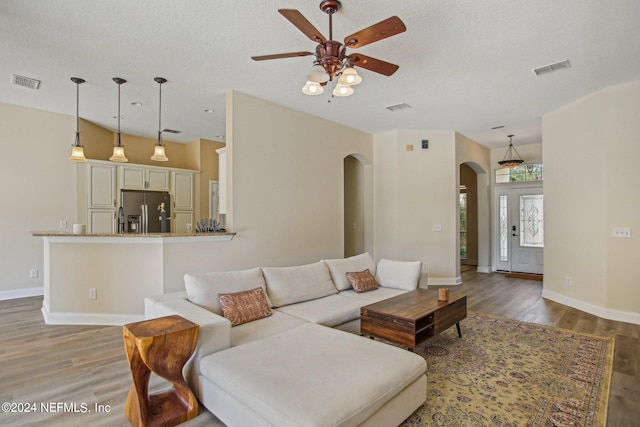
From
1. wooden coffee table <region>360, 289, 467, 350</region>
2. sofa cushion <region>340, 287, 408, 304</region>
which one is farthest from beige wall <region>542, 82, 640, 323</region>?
sofa cushion <region>340, 287, 408, 304</region>

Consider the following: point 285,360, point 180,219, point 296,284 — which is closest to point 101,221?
point 180,219

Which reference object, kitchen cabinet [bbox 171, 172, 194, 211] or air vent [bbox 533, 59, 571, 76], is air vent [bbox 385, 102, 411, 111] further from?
kitchen cabinet [bbox 171, 172, 194, 211]

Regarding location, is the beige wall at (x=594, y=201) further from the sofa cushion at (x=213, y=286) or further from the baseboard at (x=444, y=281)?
the sofa cushion at (x=213, y=286)

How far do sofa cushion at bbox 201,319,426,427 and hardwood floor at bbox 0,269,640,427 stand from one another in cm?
46

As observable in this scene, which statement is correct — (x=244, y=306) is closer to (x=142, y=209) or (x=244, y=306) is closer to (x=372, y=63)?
(x=372, y=63)

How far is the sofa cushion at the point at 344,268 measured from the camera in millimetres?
4176

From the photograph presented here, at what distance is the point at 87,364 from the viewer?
9.76 ft

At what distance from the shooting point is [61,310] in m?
4.07

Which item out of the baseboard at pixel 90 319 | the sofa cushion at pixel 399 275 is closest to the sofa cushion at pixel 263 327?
the sofa cushion at pixel 399 275

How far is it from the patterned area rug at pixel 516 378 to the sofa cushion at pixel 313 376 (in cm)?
46

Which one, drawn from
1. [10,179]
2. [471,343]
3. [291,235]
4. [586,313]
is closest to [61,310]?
[10,179]

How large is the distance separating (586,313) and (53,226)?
8271mm

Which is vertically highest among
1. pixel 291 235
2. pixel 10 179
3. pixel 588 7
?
pixel 588 7

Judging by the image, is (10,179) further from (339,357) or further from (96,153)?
(339,357)
